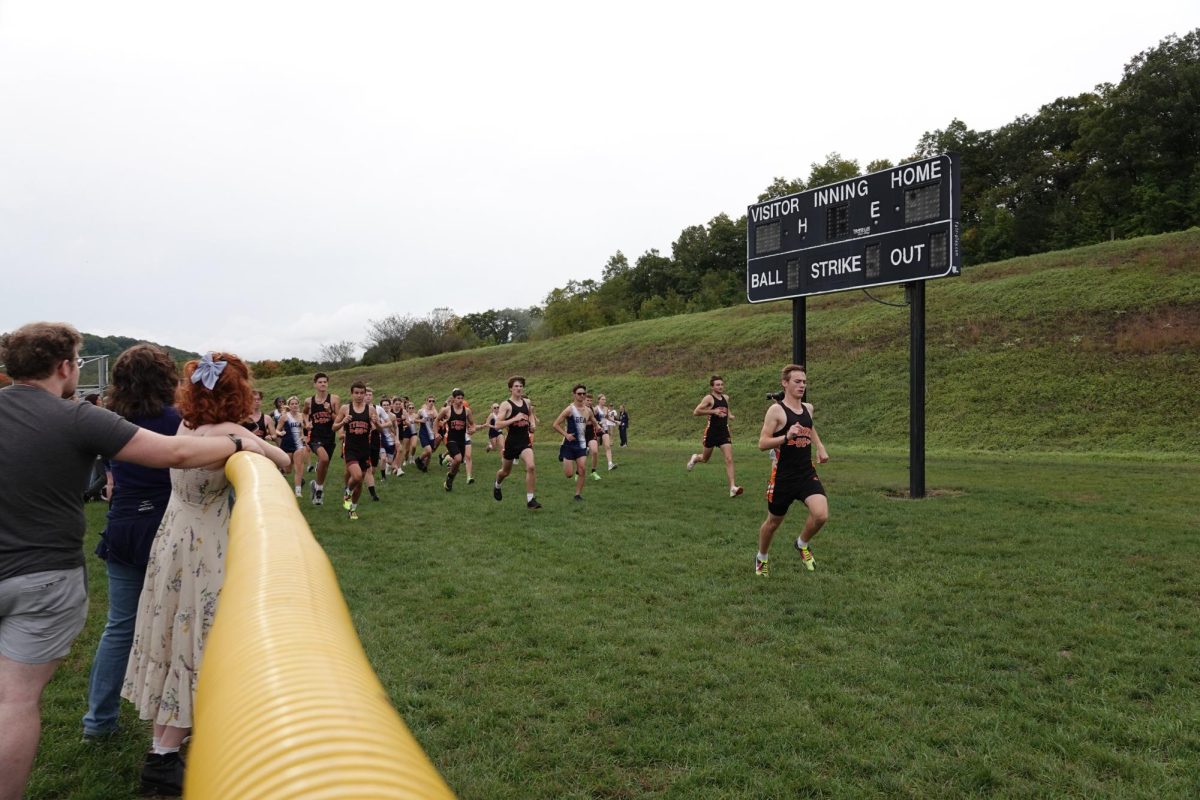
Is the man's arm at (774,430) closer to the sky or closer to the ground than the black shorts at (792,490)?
closer to the sky

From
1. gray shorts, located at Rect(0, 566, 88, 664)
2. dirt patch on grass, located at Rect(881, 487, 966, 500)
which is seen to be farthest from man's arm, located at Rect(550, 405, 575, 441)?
gray shorts, located at Rect(0, 566, 88, 664)

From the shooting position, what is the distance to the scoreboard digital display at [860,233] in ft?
41.2

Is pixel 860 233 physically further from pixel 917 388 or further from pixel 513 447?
pixel 513 447

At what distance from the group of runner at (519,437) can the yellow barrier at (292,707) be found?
624 cm

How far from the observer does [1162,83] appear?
52.2m

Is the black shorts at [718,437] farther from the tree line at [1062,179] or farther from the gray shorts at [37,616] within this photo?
the tree line at [1062,179]

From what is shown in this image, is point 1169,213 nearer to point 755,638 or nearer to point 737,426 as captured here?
point 737,426

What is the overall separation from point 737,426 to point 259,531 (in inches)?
1278

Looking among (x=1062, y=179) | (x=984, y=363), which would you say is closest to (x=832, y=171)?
(x=1062, y=179)

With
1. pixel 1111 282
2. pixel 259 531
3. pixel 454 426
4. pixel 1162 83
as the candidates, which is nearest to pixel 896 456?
pixel 454 426

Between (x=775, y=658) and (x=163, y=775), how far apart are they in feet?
12.3

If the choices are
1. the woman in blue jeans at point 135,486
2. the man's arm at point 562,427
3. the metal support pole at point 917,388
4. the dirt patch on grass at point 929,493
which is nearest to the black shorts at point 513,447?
the man's arm at point 562,427

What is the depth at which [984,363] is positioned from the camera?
1275 inches

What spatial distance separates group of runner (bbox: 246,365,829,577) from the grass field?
2.87ft
